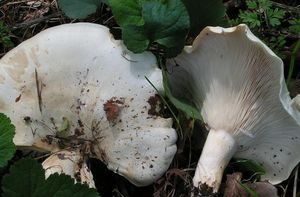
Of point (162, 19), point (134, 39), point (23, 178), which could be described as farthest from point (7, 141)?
point (162, 19)

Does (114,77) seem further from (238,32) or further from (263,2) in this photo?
(263,2)

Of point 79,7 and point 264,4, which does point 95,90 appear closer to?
point 79,7

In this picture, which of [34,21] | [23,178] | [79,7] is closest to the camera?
[23,178]

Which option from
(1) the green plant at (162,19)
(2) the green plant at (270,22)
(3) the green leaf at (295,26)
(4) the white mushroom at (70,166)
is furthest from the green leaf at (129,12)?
(3) the green leaf at (295,26)

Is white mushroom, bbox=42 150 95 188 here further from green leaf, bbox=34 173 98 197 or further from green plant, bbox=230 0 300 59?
green plant, bbox=230 0 300 59

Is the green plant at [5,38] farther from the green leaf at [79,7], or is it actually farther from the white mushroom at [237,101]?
the white mushroom at [237,101]

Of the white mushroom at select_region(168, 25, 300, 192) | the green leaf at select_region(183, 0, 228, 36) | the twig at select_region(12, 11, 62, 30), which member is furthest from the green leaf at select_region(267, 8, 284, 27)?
the twig at select_region(12, 11, 62, 30)
